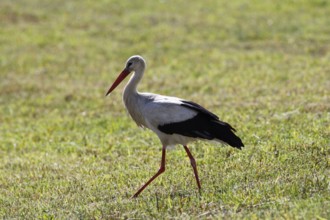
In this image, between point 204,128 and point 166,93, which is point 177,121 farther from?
point 166,93

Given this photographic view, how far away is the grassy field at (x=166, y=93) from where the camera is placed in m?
6.89

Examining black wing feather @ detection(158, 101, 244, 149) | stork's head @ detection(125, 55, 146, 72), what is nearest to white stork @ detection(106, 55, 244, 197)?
black wing feather @ detection(158, 101, 244, 149)

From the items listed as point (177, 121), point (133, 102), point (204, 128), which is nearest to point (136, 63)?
point (133, 102)

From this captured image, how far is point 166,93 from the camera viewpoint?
45.0ft

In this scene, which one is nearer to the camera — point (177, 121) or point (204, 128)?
point (204, 128)

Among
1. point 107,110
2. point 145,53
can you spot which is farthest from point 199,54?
point 107,110

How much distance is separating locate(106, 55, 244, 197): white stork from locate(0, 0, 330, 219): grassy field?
48 centimetres

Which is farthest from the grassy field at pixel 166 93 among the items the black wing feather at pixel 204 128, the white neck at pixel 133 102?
the white neck at pixel 133 102

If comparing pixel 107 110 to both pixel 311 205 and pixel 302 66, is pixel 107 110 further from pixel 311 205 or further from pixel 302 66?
pixel 311 205

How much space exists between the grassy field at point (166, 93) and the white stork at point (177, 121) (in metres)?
0.48

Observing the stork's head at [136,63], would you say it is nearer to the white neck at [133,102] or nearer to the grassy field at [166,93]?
the white neck at [133,102]

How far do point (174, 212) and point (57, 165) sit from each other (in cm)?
342

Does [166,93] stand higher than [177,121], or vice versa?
[177,121]

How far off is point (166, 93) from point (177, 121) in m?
6.40
